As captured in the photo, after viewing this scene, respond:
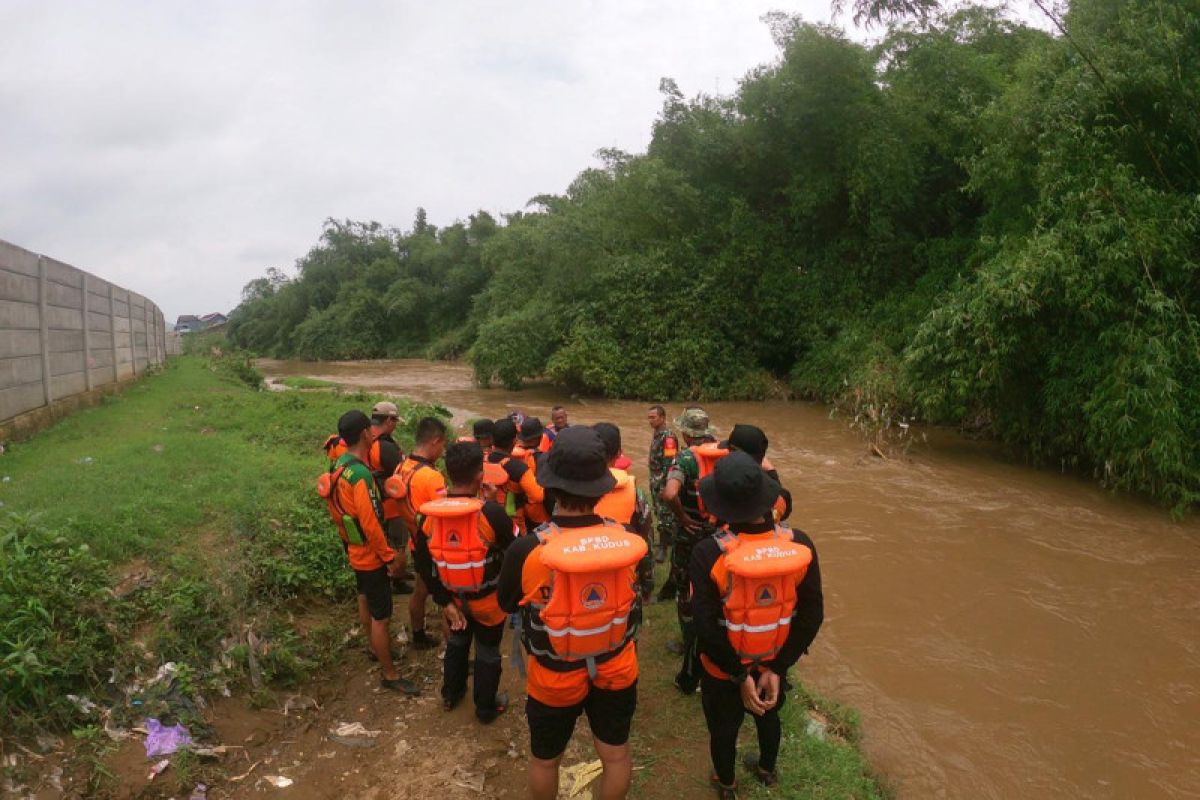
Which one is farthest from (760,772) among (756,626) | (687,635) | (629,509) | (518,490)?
(518,490)

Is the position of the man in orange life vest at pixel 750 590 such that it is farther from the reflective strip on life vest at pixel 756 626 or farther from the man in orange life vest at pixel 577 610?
the man in orange life vest at pixel 577 610

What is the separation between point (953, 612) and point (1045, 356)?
5931mm

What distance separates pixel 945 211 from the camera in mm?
17422

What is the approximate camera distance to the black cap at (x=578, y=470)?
99.3 inches

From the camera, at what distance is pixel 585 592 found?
8.17 feet

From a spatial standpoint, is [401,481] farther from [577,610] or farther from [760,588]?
[760,588]

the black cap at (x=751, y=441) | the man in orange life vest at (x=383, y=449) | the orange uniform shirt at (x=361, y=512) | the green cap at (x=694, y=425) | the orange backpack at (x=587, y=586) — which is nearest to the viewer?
the orange backpack at (x=587, y=586)

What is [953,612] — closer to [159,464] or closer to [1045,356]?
[1045,356]

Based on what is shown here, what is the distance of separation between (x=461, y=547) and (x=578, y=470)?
1249 mm

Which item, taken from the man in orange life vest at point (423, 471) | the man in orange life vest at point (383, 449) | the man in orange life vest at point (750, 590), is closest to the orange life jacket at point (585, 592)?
the man in orange life vest at point (750, 590)

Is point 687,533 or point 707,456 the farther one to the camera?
point 687,533

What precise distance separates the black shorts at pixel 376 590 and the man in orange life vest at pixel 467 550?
1.82 feet

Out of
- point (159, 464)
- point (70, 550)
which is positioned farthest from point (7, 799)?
point (159, 464)

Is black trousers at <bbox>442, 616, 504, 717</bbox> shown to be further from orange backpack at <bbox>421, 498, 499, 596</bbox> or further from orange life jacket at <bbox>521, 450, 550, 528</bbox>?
orange life jacket at <bbox>521, 450, 550, 528</bbox>
